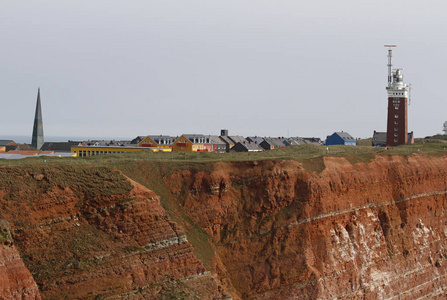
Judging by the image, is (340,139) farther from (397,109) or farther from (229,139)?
(397,109)

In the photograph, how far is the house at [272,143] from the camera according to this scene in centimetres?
13288

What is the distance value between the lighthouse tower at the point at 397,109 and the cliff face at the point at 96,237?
68.3 meters

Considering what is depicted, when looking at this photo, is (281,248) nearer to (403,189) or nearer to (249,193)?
(249,193)

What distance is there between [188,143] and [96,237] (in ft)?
226

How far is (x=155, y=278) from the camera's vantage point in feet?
136

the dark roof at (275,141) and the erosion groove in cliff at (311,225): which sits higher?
the dark roof at (275,141)

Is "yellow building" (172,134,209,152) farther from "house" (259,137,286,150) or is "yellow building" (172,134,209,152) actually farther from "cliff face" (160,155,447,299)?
"cliff face" (160,155,447,299)

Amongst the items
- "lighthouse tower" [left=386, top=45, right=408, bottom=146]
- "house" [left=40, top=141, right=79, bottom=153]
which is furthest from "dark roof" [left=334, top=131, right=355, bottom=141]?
"house" [left=40, top=141, right=79, bottom=153]

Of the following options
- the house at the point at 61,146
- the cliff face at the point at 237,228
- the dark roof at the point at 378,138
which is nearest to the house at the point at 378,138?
the dark roof at the point at 378,138

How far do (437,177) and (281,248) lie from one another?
1135 inches

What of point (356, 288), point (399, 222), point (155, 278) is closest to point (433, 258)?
point (399, 222)

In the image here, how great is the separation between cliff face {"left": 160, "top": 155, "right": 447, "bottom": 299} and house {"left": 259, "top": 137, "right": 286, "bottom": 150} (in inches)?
2464

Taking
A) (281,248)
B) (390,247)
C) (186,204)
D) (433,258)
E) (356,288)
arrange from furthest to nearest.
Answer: (433,258) < (390,247) < (356,288) < (281,248) < (186,204)

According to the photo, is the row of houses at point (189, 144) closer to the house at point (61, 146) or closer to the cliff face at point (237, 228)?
the house at point (61, 146)
